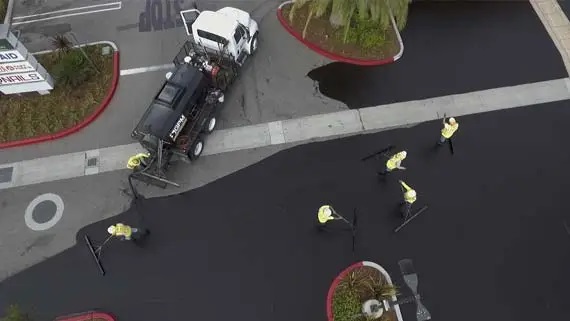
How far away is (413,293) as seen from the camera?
14.7 m

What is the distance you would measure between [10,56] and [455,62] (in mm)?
17010

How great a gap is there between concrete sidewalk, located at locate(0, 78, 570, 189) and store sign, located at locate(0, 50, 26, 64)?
148 inches

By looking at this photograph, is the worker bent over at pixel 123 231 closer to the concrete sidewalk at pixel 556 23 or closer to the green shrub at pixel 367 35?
the green shrub at pixel 367 35

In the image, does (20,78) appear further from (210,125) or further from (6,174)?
(210,125)

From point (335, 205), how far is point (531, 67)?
10.0 metres

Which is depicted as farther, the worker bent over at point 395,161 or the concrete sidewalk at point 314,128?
the concrete sidewalk at point 314,128

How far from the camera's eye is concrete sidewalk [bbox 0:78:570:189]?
1730cm

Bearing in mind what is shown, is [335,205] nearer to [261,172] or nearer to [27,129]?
[261,172]

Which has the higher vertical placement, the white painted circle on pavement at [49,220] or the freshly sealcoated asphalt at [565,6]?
the freshly sealcoated asphalt at [565,6]

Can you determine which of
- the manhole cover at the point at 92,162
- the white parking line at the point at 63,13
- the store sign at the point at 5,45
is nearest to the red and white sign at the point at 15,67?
the store sign at the point at 5,45

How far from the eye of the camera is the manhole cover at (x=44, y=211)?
1643 centimetres

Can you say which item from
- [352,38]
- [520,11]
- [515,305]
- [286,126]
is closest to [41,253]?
[286,126]

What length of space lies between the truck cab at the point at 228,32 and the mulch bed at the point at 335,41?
2.19m

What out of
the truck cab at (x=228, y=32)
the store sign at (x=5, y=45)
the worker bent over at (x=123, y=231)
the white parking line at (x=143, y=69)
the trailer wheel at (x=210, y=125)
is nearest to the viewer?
the worker bent over at (x=123, y=231)
